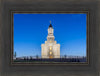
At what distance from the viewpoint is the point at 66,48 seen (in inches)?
84.7

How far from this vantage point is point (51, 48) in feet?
7.23

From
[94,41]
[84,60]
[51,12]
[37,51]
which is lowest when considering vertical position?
[84,60]

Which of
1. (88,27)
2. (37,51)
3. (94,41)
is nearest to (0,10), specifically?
(37,51)

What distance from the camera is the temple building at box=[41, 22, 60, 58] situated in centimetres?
212

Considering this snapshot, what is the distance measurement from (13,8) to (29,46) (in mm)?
628

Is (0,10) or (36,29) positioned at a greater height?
(0,10)

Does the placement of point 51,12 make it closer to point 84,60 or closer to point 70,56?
point 70,56

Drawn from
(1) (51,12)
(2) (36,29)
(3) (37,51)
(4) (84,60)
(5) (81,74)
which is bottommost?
(5) (81,74)

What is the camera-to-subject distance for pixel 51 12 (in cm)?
208

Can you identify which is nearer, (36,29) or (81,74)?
(81,74)

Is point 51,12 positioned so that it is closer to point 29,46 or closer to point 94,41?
point 29,46

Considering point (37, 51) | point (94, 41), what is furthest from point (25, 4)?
point (94, 41)

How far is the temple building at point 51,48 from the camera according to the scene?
212cm

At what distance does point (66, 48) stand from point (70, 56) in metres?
0.14
